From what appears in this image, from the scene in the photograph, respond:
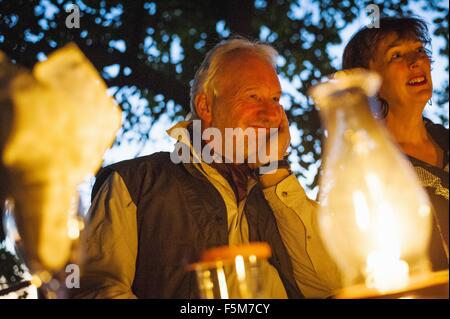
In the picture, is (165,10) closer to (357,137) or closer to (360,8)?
(360,8)

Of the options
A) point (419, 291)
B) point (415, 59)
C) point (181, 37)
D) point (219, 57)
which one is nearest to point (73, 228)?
point (419, 291)

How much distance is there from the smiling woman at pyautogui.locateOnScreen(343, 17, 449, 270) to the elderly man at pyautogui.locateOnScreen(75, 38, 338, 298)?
59 cm

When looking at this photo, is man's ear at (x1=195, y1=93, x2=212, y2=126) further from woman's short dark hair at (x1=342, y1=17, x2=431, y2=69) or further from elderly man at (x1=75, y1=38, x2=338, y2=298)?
woman's short dark hair at (x1=342, y1=17, x2=431, y2=69)

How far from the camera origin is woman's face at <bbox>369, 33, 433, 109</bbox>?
9.11ft

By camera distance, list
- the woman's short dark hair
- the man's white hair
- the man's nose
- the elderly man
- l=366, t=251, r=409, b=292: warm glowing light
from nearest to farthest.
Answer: l=366, t=251, r=409, b=292: warm glowing light
the elderly man
the man's nose
the woman's short dark hair
the man's white hair

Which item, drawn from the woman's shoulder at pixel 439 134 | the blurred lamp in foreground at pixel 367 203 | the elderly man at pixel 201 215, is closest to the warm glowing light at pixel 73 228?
the elderly man at pixel 201 215

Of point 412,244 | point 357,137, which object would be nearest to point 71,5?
point 357,137

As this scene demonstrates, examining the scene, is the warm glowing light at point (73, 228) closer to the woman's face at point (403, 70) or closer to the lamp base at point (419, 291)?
the lamp base at point (419, 291)

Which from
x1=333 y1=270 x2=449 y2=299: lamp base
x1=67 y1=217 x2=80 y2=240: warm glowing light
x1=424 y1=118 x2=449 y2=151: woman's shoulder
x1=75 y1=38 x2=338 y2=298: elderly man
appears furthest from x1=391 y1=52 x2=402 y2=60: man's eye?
x1=67 y1=217 x2=80 y2=240: warm glowing light

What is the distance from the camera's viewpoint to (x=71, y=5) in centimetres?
458

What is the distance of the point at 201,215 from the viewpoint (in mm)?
2553

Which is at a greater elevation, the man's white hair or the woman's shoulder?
the man's white hair

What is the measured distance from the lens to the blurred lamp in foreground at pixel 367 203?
57.6 inches

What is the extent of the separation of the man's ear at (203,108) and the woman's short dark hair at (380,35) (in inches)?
37.4
